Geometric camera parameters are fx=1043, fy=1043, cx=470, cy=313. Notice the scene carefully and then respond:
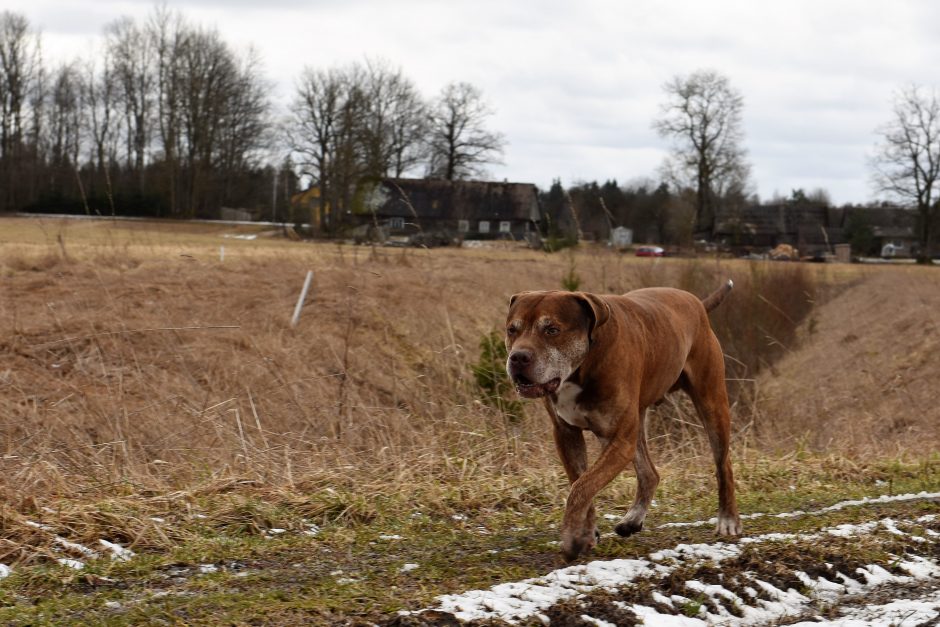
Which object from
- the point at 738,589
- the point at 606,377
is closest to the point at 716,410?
the point at 606,377

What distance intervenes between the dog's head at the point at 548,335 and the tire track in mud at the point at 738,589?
0.92 metres

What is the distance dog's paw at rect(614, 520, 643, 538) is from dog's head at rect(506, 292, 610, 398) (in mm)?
1165

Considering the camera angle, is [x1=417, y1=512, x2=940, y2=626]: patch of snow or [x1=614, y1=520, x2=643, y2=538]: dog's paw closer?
[x1=417, y1=512, x2=940, y2=626]: patch of snow

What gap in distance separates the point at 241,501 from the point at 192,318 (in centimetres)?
1547

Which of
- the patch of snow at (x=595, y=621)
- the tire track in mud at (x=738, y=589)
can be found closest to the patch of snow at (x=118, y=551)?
the tire track in mud at (x=738, y=589)

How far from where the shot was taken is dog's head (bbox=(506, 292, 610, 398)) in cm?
497

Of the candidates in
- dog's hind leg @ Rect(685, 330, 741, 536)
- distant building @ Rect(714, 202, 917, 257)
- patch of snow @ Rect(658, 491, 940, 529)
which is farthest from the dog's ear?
distant building @ Rect(714, 202, 917, 257)

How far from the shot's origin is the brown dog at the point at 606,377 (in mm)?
5059

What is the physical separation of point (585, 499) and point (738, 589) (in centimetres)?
81

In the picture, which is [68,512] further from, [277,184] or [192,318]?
[277,184]

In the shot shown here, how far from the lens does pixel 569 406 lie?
214 inches

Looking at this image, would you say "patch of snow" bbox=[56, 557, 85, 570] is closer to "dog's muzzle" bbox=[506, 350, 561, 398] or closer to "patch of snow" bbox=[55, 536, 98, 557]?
"patch of snow" bbox=[55, 536, 98, 557]

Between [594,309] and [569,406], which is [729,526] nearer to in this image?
[569,406]

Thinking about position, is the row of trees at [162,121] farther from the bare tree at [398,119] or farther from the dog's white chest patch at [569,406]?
the dog's white chest patch at [569,406]
